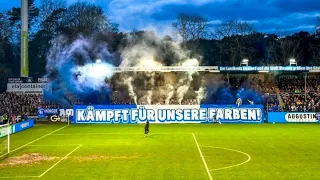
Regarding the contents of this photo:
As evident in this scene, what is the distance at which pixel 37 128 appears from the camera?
50656 millimetres

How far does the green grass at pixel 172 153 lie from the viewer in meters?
23.8

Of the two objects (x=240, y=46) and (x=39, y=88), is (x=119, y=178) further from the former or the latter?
(x=240, y=46)

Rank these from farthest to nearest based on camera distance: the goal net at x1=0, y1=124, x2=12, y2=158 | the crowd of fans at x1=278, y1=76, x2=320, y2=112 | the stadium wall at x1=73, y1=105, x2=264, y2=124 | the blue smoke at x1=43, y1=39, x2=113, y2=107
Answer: the blue smoke at x1=43, y1=39, x2=113, y2=107 < the crowd of fans at x1=278, y1=76, x2=320, y2=112 < the stadium wall at x1=73, y1=105, x2=264, y2=124 < the goal net at x1=0, y1=124, x2=12, y2=158

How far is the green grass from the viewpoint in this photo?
2381 centimetres

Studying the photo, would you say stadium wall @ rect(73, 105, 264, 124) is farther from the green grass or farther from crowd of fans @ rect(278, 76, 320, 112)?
the green grass

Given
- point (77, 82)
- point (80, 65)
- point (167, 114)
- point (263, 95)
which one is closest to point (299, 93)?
point (263, 95)

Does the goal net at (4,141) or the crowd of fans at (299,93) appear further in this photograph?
the crowd of fans at (299,93)

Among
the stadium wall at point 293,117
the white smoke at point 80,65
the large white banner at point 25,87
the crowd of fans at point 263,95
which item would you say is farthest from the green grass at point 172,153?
the large white banner at point 25,87

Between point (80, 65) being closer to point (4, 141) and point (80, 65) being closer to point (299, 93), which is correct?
point (299, 93)

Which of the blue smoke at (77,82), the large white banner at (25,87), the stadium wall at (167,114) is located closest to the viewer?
the stadium wall at (167,114)

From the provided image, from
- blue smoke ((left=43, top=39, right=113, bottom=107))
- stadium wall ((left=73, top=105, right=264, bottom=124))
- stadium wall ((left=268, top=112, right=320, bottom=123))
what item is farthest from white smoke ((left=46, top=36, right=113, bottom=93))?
stadium wall ((left=268, top=112, right=320, bottom=123))

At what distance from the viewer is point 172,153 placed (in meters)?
30.7

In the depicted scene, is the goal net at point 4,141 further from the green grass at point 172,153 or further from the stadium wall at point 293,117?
the stadium wall at point 293,117

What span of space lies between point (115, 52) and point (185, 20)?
636 inches
